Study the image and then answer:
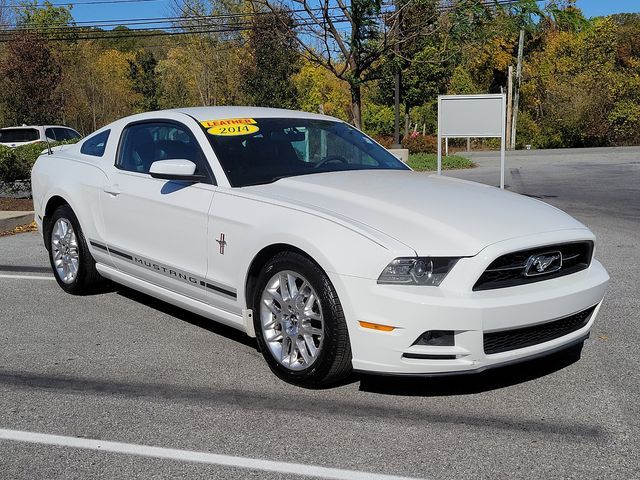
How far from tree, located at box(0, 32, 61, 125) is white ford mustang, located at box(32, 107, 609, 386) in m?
24.0

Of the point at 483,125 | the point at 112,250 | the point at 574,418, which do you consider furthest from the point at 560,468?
the point at 483,125

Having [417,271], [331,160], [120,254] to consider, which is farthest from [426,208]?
[120,254]

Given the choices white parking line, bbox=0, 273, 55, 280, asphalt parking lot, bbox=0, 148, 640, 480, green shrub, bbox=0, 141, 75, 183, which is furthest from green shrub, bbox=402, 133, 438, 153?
asphalt parking lot, bbox=0, 148, 640, 480

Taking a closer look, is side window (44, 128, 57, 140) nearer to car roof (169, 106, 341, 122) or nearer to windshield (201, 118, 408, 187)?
car roof (169, 106, 341, 122)

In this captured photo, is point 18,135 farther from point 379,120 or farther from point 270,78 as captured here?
point 379,120

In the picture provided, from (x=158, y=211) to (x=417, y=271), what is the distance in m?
2.17

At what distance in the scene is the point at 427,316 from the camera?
3508mm

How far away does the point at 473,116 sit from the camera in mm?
12273

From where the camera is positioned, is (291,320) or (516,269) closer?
(516,269)

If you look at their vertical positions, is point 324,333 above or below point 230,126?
below

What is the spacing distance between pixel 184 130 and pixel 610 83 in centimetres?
4023

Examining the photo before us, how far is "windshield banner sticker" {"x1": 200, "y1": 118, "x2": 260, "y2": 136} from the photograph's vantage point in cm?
498

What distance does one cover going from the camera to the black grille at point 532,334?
3635 mm

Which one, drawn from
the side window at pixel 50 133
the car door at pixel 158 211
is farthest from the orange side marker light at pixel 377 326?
the side window at pixel 50 133
